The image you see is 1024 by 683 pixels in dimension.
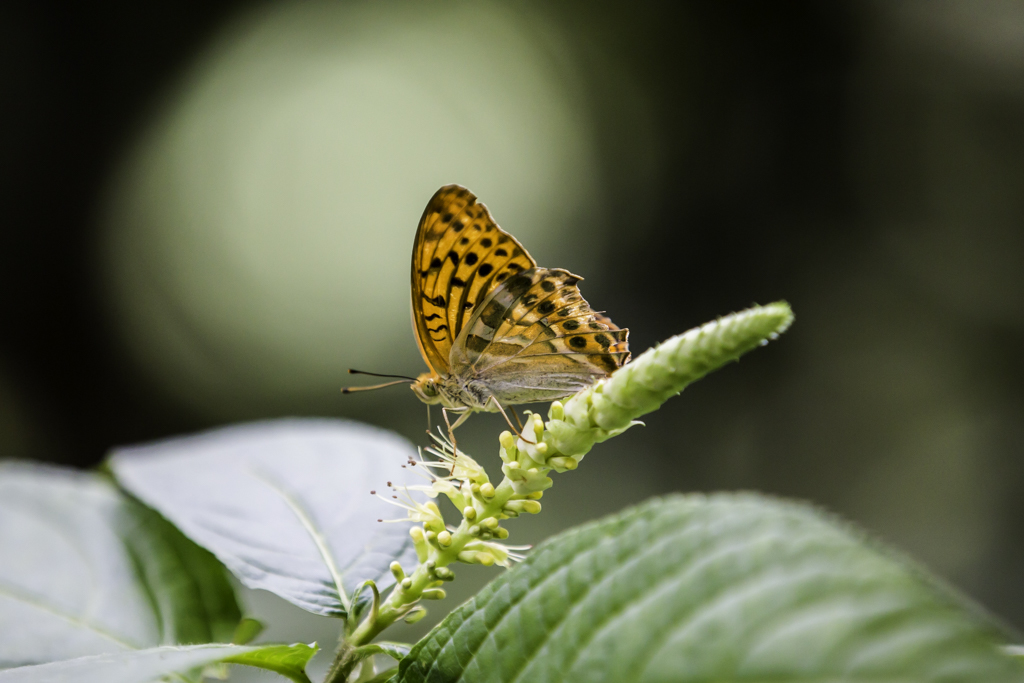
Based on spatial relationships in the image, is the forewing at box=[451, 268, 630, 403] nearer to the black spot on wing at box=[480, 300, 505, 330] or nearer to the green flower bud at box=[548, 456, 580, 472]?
the black spot on wing at box=[480, 300, 505, 330]

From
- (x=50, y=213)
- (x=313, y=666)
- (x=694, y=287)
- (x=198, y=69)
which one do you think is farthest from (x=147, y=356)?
(x=313, y=666)

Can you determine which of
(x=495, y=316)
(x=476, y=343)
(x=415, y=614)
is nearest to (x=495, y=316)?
(x=495, y=316)

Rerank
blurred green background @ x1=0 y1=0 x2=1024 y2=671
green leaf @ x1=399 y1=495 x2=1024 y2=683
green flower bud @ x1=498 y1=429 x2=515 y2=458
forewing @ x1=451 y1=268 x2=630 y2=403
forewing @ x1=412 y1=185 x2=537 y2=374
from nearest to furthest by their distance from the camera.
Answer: green leaf @ x1=399 y1=495 x2=1024 y2=683, green flower bud @ x1=498 y1=429 x2=515 y2=458, forewing @ x1=451 y1=268 x2=630 y2=403, forewing @ x1=412 y1=185 x2=537 y2=374, blurred green background @ x1=0 y1=0 x2=1024 y2=671

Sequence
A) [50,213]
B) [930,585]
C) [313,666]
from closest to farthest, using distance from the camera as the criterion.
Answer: [930,585] < [313,666] < [50,213]

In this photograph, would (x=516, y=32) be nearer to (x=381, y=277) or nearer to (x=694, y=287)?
(x=381, y=277)

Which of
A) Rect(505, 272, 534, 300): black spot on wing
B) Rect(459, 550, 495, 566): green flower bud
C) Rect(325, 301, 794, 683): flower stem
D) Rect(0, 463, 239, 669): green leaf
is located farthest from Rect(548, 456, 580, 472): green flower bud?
Rect(0, 463, 239, 669): green leaf

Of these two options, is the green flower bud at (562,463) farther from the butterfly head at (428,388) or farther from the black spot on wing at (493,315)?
the butterfly head at (428,388)

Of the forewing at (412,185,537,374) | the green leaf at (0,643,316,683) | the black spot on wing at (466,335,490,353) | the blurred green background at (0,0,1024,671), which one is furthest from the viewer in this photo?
the blurred green background at (0,0,1024,671)
